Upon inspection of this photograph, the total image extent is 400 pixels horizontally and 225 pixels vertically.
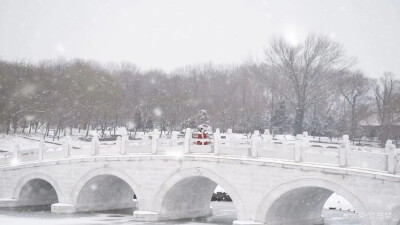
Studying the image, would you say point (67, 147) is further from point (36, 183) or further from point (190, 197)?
point (190, 197)

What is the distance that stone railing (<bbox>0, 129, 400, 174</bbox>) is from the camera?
57.8 ft

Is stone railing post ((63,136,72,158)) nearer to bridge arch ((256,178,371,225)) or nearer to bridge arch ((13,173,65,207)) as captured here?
bridge arch ((13,173,65,207))

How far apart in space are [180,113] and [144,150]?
Result: 92.3ft

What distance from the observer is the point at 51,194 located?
1231 inches

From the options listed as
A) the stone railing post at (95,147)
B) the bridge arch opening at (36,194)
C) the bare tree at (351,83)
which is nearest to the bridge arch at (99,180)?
the stone railing post at (95,147)

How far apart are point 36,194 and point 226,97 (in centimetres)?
2712

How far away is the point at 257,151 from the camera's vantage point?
68.4 ft

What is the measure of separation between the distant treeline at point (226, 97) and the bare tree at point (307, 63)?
0.07m

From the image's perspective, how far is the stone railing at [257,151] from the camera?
17.6 meters

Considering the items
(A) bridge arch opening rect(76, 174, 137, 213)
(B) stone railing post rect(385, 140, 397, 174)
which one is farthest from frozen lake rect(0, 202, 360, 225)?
(B) stone railing post rect(385, 140, 397, 174)

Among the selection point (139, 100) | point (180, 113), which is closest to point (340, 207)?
point (180, 113)

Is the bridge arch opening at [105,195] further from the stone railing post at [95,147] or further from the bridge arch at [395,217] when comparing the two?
the bridge arch at [395,217]

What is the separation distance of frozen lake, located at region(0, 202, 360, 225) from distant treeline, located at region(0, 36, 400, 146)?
43.6 ft

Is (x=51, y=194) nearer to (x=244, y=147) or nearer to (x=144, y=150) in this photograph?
(x=144, y=150)
